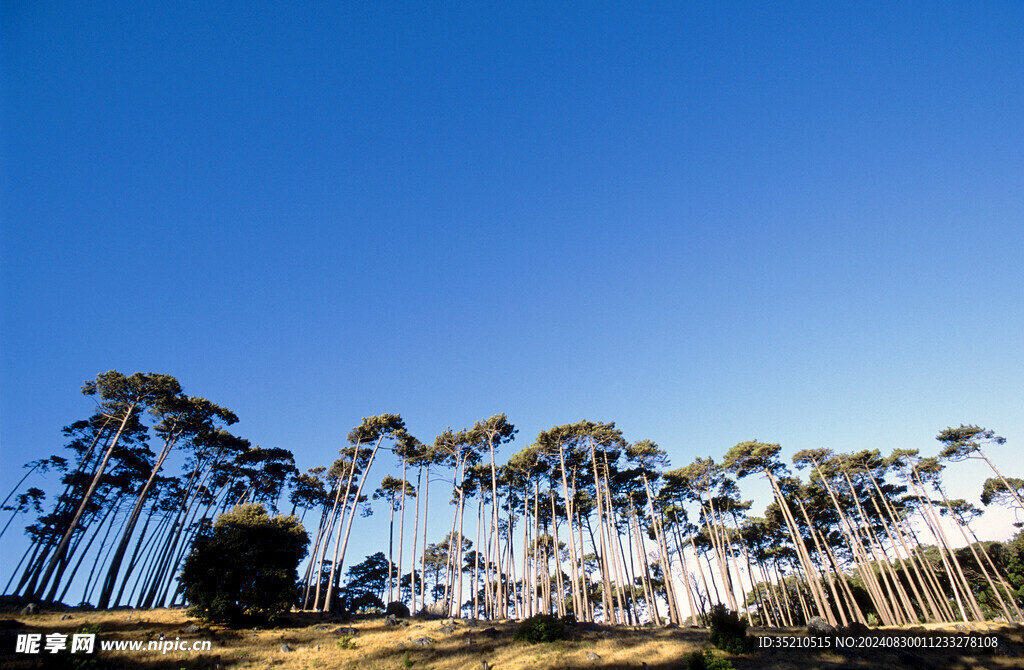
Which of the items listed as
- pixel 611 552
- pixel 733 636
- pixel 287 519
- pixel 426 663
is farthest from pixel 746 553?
pixel 287 519

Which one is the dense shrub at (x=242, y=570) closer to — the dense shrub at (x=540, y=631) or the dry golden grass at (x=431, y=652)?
the dry golden grass at (x=431, y=652)

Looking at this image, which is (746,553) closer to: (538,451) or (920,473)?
(920,473)

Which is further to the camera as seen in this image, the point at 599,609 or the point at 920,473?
the point at 599,609

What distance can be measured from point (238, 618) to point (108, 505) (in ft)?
91.5

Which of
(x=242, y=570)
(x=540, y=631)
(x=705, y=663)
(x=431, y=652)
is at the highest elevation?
(x=242, y=570)

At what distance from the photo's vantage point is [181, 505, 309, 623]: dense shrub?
2072cm

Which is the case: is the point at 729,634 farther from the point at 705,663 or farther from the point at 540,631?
the point at 540,631

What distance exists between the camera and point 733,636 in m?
17.0

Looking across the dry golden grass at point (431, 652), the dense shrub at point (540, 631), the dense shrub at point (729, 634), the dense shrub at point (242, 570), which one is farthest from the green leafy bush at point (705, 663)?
the dense shrub at point (242, 570)

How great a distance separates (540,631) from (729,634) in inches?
318

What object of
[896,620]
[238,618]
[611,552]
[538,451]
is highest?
[538,451]

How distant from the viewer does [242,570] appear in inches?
845

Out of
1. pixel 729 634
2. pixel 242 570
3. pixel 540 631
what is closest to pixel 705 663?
pixel 729 634

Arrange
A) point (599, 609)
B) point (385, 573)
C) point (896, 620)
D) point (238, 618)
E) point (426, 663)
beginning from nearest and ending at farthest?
point (426, 663) < point (238, 618) < point (896, 620) < point (385, 573) < point (599, 609)
